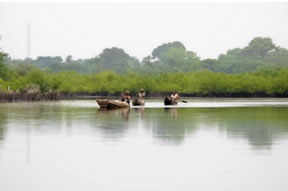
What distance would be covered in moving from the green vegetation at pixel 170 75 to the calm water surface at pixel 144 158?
96.6 ft

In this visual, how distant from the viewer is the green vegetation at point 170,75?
6084cm

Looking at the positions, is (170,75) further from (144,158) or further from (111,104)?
(144,158)

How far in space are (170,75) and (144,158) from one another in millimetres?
61475

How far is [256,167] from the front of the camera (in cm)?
1028

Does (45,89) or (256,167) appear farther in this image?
(45,89)

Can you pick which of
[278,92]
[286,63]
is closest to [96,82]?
[278,92]

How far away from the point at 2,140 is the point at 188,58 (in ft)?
315

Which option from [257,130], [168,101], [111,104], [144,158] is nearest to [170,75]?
[168,101]

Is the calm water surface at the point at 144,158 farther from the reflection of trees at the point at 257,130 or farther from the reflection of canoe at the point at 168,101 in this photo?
the reflection of canoe at the point at 168,101

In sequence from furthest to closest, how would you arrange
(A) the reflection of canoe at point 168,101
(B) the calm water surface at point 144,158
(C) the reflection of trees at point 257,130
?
(A) the reflection of canoe at point 168,101
(C) the reflection of trees at point 257,130
(B) the calm water surface at point 144,158

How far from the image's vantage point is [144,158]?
11367mm

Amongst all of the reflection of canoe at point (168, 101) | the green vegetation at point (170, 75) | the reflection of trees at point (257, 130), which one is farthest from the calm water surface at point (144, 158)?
the green vegetation at point (170, 75)

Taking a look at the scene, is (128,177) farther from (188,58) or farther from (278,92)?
(188,58)

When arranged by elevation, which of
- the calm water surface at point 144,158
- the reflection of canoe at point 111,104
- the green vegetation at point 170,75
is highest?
the green vegetation at point 170,75
